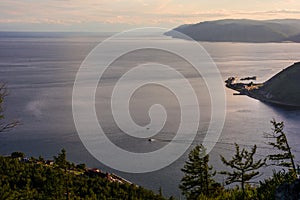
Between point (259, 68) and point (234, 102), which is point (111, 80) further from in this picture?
point (259, 68)

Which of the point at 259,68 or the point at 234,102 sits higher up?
the point at 259,68

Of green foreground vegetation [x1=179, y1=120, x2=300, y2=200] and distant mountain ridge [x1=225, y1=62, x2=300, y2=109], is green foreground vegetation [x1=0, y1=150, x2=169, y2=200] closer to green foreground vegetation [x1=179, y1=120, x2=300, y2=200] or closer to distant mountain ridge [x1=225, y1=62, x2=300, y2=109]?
green foreground vegetation [x1=179, y1=120, x2=300, y2=200]

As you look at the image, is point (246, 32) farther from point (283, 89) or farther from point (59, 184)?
point (59, 184)

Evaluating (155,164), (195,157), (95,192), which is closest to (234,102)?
(155,164)

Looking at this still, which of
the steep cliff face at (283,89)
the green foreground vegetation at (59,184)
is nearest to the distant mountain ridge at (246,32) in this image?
the steep cliff face at (283,89)

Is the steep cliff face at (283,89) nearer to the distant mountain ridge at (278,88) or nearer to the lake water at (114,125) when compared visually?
the distant mountain ridge at (278,88)

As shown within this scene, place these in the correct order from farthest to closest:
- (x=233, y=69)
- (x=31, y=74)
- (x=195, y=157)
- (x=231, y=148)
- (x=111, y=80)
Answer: (x=233, y=69) → (x=31, y=74) → (x=111, y=80) → (x=231, y=148) → (x=195, y=157)

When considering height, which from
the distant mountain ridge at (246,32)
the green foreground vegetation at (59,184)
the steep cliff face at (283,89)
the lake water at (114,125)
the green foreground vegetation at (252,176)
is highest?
the distant mountain ridge at (246,32)
